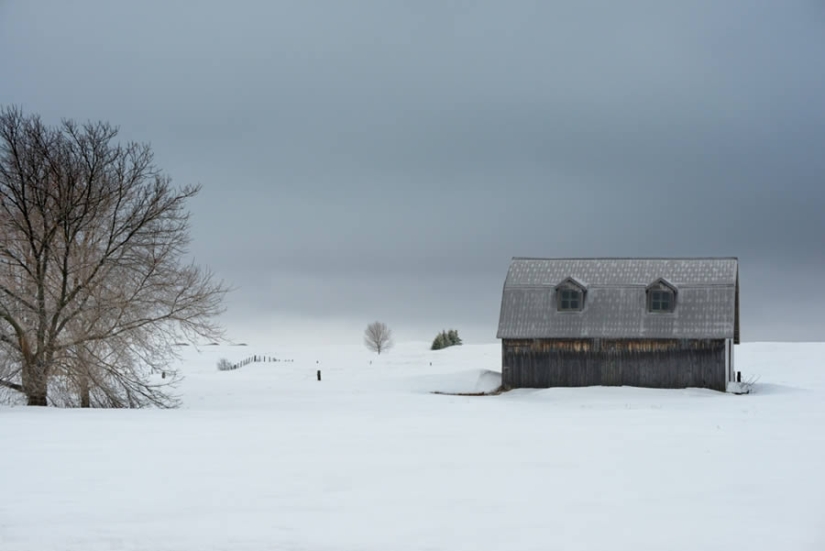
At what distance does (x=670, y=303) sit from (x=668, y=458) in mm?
26557

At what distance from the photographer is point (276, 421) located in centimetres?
2644

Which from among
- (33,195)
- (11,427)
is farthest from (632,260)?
(11,427)

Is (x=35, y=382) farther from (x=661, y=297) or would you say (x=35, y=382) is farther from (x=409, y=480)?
(x=661, y=297)

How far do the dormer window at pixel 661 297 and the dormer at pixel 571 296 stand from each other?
3.17 meters

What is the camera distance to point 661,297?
144ft

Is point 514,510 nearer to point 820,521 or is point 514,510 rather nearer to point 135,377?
point 820,521

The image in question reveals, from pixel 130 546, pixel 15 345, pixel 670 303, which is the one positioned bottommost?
pixel 130 546

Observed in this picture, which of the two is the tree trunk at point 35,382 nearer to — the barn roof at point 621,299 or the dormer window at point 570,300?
the barn roof at point 621,299

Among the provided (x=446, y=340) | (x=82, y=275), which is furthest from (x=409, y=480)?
(x=446, y=340)

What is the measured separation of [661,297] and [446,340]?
62.9m

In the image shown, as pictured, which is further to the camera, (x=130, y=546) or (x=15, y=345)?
(x=15, y=345)

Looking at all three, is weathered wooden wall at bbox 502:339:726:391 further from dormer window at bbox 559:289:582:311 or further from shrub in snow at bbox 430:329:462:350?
shrub in snow at bbox 430:329:462:350

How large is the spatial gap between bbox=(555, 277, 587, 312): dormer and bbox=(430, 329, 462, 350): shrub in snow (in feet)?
200

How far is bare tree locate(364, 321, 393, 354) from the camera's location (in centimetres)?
12075
